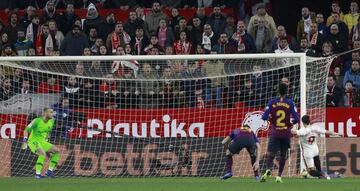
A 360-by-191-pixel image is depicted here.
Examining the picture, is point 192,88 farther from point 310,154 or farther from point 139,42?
point 310,154

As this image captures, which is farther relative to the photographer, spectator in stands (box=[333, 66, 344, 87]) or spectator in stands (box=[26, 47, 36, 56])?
spectator in stands (box=[26, 47, 36, 56])

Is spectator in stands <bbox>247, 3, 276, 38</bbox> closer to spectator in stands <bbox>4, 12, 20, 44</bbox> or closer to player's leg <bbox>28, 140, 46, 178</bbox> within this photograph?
spectator in stands <bbox>4, 12, 20, 44</bbox>

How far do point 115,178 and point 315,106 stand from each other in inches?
177

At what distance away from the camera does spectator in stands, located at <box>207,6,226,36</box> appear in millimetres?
30562

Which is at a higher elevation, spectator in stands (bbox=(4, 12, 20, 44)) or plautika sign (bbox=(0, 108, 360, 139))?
spectator in stands (bbox=(4, 12, 20, 44))

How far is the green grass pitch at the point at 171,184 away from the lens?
843 inches

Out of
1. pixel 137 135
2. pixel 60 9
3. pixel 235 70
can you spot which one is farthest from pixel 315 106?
pixel 60 9

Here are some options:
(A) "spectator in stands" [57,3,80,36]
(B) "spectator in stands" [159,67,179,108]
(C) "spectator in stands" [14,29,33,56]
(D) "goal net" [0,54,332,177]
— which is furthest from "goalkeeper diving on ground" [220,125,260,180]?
(A) "spectator in stands" [57,3,80,36]

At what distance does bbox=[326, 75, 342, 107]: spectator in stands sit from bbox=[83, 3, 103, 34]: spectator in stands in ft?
20.1

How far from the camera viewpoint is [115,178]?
2619cm

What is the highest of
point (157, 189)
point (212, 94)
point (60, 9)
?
point (60, 9)

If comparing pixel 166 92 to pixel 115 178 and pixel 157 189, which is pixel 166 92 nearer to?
pixel 115 178

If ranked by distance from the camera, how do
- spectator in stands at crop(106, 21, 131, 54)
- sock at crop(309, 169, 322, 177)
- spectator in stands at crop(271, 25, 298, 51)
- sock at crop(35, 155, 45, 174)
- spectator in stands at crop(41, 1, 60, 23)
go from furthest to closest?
1. spectator in stands at crop(41, 1, 60, 23)
2. spectator in stands at crop(106, 21, 131, 54)
3. spectator in stands at crop(271, 25, 298, 51)
4. sock at crop(35, 155, 45, 174)
5. sock at crop(309, 169, 322, 177)

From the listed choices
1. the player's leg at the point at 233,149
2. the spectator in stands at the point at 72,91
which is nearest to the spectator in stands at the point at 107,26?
the spectator in stands at the point at 72,91
